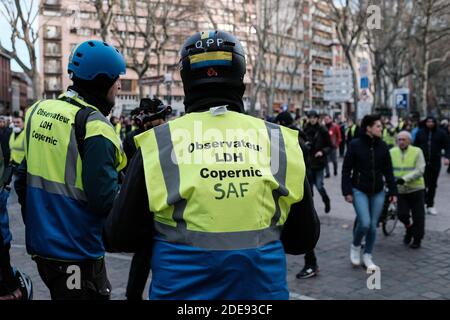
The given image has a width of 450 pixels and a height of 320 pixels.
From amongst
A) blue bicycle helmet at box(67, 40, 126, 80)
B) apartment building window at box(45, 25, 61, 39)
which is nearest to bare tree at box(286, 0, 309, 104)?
blue bicycle helmet at box(67, 40, 126, 80)

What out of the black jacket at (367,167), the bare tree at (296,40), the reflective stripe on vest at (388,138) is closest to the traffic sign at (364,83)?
the reflective stripe on vest at (388,138)

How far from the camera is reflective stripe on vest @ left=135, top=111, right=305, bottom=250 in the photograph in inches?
68.2

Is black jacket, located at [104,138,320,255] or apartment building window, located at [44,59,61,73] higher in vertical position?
apartment building window, located at [44,59,61,73]

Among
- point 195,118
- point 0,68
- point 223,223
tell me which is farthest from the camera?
point 0,68

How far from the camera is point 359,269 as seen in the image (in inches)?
243

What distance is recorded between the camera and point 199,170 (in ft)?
5.73

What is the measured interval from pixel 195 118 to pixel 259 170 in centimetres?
31

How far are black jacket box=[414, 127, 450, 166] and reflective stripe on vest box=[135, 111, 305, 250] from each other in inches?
362

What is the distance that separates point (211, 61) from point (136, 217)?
25.3 inches

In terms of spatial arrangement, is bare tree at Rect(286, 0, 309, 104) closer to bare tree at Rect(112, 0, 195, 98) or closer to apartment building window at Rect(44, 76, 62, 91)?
bare tree at Rect(112, 0, 195, 98)

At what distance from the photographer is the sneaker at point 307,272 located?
19.0 feet

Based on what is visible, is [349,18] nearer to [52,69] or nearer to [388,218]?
[388,218]
